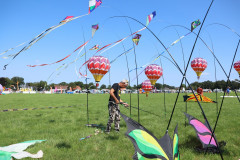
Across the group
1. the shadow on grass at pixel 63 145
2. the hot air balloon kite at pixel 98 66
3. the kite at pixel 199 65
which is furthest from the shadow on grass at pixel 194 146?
the kite at pixel 199 65

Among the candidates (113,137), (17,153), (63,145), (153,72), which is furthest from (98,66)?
(153,72)

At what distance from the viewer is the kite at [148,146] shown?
7.95ft

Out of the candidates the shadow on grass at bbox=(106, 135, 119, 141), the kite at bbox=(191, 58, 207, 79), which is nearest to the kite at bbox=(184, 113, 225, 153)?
the shadow on grass at bbox=(106, 135, 119, 141)

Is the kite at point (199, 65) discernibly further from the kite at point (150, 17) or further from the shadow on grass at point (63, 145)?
the shadow on grass at point (63, 145)

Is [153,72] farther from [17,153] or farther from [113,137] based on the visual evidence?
[17,153]

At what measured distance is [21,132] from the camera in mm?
5953

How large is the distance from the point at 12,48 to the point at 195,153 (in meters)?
4.84

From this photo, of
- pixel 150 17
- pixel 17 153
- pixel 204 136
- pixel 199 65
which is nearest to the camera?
pixel 17 153

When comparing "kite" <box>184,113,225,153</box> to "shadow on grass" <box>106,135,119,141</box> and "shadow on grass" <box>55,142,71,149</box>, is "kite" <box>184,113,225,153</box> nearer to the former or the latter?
"shadow on grass" <box>106,135,119,141</box>

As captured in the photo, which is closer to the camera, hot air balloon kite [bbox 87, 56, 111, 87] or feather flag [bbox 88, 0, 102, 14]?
feather flag [bbox 88, 0, 102, 14]

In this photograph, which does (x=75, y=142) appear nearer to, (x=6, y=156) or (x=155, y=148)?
(x=6, y=156)

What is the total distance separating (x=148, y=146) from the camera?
98.3 inches

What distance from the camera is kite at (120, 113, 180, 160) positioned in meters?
2.42

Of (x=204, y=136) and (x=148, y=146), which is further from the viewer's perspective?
(x=204, y=136)
